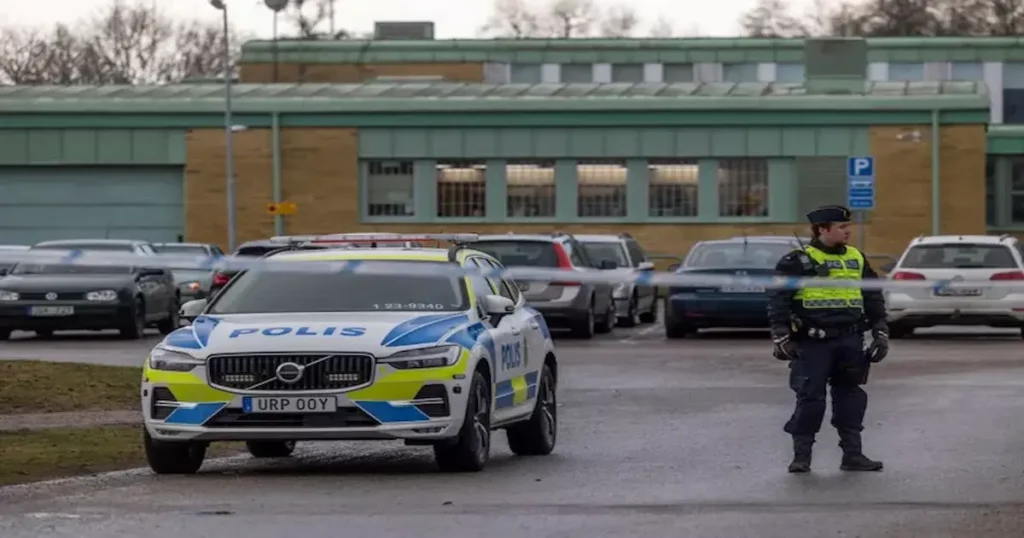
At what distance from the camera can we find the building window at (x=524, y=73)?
269 feet

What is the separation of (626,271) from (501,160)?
2151cm

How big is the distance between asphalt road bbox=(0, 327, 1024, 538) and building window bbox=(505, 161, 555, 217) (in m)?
35.2

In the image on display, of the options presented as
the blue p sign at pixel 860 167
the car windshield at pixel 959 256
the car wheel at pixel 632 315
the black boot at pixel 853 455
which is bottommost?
the car wheel at pixel 632 315

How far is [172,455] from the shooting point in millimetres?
13234

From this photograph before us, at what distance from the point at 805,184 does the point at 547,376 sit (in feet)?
129

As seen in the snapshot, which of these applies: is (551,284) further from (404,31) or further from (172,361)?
(404,31)

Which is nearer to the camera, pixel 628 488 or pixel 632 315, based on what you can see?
pixel 628 488

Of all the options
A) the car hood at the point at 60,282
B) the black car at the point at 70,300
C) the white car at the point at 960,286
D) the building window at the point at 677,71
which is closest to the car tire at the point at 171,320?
the black car at the point at 70,300

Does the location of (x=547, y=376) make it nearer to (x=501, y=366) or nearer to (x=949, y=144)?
(x=501, y=366)

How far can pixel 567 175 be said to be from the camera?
5512 cm

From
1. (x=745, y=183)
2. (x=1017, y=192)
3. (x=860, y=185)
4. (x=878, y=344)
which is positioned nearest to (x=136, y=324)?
(x=860, y=185)

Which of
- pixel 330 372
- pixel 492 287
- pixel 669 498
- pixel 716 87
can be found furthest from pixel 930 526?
pixel 716 87

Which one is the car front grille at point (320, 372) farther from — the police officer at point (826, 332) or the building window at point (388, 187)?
the building window at point (388, 187)

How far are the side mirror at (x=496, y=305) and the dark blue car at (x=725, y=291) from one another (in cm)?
1598
